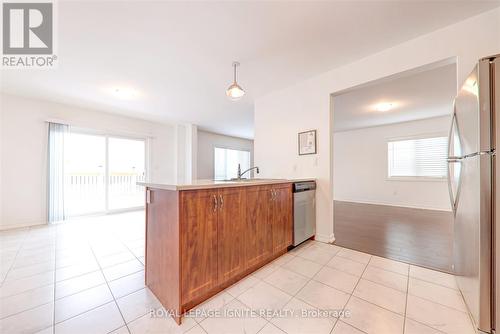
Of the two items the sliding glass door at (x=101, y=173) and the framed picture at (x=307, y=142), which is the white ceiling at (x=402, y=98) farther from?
the sliding glass door at (x=101, y=173)

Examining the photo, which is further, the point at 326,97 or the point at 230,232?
the point at 326,97

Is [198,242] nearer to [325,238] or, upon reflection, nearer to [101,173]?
[325,238]

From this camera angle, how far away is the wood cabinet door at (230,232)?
1.60 meters

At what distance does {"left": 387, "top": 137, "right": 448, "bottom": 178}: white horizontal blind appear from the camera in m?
4.91

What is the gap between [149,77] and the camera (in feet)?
9.62

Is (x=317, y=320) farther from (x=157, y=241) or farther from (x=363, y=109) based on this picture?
(x=363, y=109)

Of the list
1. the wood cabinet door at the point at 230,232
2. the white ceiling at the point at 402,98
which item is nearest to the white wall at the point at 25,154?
the wood cabinet door at the point at 230,232

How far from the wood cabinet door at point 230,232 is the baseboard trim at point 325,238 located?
1531 millimetres

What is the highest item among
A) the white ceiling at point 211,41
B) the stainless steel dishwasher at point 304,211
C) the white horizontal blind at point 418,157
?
the white ceiling at point 211,41

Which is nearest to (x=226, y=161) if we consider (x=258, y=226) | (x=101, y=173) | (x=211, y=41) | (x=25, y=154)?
(x=101, y=173)

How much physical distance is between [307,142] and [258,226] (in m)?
1.67

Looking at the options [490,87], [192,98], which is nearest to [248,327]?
[490,87]

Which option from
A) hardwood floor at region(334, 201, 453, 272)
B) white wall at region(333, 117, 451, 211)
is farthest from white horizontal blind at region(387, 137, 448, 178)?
hardwood floor at region(334, 201, 453, 272)

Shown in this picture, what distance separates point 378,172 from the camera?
19.4 feet
